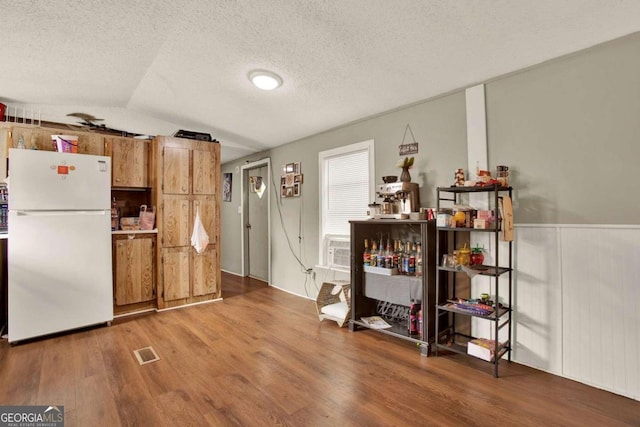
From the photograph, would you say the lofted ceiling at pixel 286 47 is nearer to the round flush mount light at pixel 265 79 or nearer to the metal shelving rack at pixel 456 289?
the round flush mount light at pixel 265 79

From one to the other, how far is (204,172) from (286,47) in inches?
88.3

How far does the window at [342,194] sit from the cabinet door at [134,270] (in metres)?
2.14

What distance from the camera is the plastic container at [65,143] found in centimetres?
312

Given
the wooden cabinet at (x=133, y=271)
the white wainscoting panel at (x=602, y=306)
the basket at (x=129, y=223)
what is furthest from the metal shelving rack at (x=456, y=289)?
the basket at (x=129, y=223)

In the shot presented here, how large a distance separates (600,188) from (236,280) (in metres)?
4.95

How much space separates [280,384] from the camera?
205 cm

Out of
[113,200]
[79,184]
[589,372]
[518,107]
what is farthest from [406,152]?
[113,200]

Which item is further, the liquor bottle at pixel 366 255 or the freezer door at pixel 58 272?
the liquor bottle at pixel 366 255

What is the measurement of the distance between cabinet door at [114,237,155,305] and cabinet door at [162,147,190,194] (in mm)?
675

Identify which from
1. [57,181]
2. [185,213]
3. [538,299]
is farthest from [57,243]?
Answer: [538,299]

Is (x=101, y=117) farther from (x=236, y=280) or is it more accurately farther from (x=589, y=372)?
(x=589, y=372)

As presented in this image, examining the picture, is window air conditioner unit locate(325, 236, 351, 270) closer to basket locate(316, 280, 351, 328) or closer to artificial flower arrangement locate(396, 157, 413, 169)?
basket locate(316, 280, 351, 328)

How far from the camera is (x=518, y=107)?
2.35 m

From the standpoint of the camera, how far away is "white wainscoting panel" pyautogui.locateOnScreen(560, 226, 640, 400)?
1877 mm
